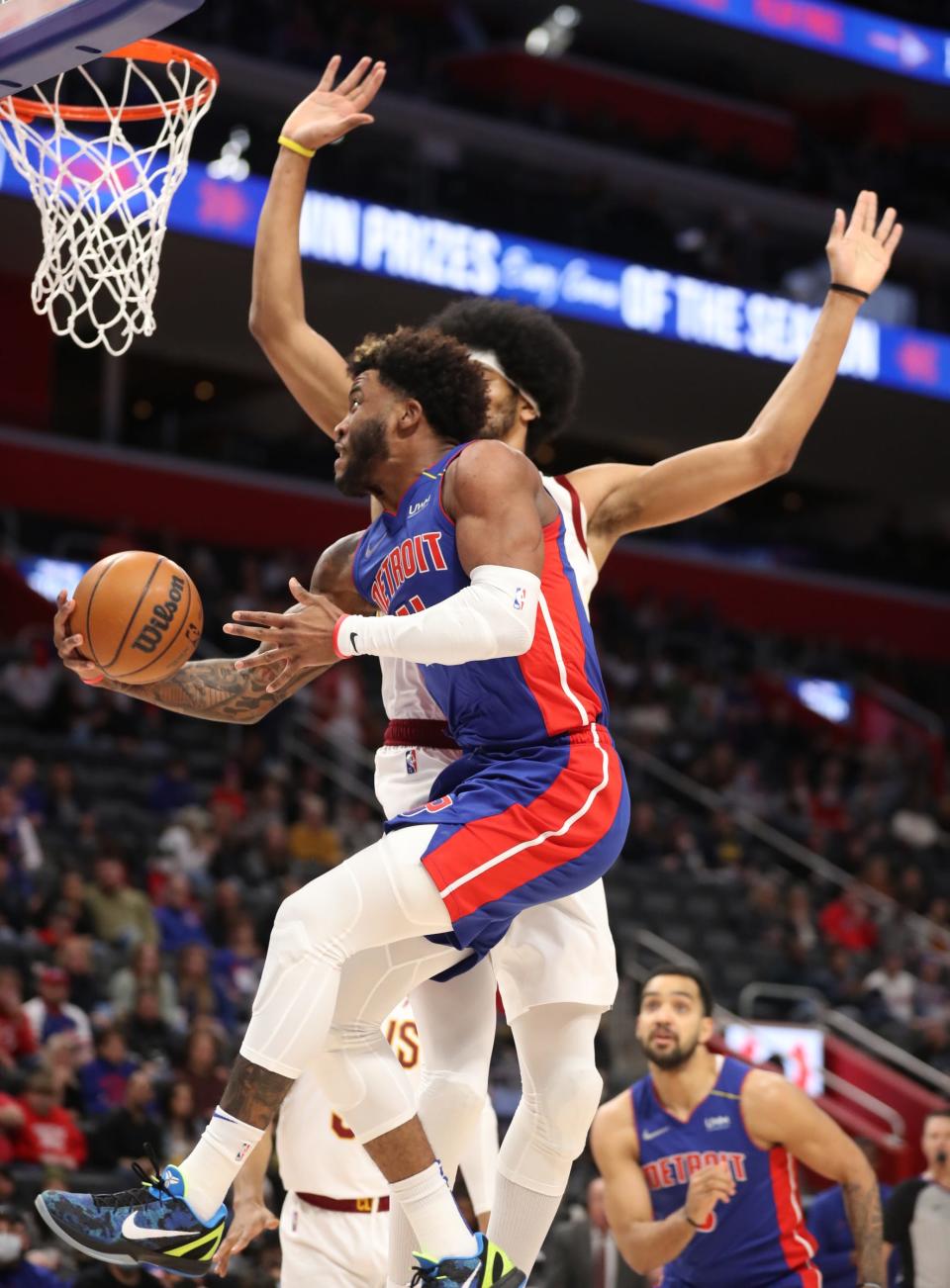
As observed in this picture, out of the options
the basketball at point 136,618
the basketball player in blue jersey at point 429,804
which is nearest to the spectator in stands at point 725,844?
the basketball player in blue jersey at point 429,804

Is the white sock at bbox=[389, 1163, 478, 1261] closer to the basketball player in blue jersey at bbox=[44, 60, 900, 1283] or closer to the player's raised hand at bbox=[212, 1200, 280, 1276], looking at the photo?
the basketball player in blue jersey at bbox=[44, 60, 900, 1283]

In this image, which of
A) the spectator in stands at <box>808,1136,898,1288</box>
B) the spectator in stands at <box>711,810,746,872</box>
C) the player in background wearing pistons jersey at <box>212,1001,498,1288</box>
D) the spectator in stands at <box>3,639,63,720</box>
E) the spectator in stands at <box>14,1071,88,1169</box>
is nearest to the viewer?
the player in background wearing pistons jersey at <box>212,1001,498,1288</box>

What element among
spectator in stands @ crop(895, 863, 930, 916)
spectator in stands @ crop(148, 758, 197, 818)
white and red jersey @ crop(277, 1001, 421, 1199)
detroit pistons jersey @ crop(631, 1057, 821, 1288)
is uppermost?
white and red jersey @ crop(277, 1001, 421, 1199)

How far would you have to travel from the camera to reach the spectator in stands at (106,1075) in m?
9.38

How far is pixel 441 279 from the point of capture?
17.6 meters

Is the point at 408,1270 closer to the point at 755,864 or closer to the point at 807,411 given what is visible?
the point at 807,411

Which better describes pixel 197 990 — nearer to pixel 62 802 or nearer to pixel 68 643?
pixel 62 802

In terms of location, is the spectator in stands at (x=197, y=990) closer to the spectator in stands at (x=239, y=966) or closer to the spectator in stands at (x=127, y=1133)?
the spectator in stands at (x=239, y=966)

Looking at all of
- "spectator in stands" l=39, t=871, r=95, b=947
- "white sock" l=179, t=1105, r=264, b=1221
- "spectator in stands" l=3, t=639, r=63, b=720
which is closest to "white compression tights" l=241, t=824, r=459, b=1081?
"white sock" l=179, t=1105, r=264, b=1221

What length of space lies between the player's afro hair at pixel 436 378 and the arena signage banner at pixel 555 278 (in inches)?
458

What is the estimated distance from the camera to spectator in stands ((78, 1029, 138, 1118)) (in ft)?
30.8

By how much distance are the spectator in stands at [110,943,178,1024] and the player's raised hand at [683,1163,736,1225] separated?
5.04 m

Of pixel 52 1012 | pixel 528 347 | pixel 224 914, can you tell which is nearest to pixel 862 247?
pixel 528 347

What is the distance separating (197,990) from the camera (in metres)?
10.5
